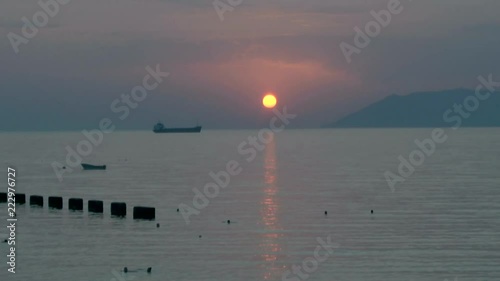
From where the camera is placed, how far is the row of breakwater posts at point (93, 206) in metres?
54.9

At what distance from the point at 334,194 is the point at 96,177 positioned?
3676 centimetres

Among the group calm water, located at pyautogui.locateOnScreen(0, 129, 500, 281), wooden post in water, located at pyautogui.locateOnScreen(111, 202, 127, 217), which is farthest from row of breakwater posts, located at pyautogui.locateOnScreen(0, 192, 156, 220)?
calm water, located at pyautogui.locateOnScreen(0, 129, 500, 281)

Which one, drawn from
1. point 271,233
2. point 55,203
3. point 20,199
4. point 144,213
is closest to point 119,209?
point 144,213

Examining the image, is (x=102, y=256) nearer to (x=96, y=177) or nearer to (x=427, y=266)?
(x=427, y=266)

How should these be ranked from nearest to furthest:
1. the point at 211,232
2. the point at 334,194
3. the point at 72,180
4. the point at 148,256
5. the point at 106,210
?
the point at 148,256 → the point at 211,232 → the point at 106,210 → the point at 334,194 → the point at 72,180

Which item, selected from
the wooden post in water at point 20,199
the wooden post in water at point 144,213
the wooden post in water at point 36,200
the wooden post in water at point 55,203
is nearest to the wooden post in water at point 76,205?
the wooden post in water at point 55,203

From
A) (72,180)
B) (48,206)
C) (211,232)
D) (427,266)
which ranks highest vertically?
(72,180)

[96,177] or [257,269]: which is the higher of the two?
[96,177]

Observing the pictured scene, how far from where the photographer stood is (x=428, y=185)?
82812 mm

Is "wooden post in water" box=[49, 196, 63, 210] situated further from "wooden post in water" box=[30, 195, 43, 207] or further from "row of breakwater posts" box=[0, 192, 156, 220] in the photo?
"wooden post in water" box=[30, 195, 43, 207]

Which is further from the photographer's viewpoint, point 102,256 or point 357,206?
point 357,206

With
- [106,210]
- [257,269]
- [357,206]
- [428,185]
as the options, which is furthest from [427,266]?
[428,185]

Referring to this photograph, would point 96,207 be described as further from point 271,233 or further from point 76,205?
point 271,233

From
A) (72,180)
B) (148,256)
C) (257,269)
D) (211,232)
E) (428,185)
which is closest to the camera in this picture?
(257,269)
